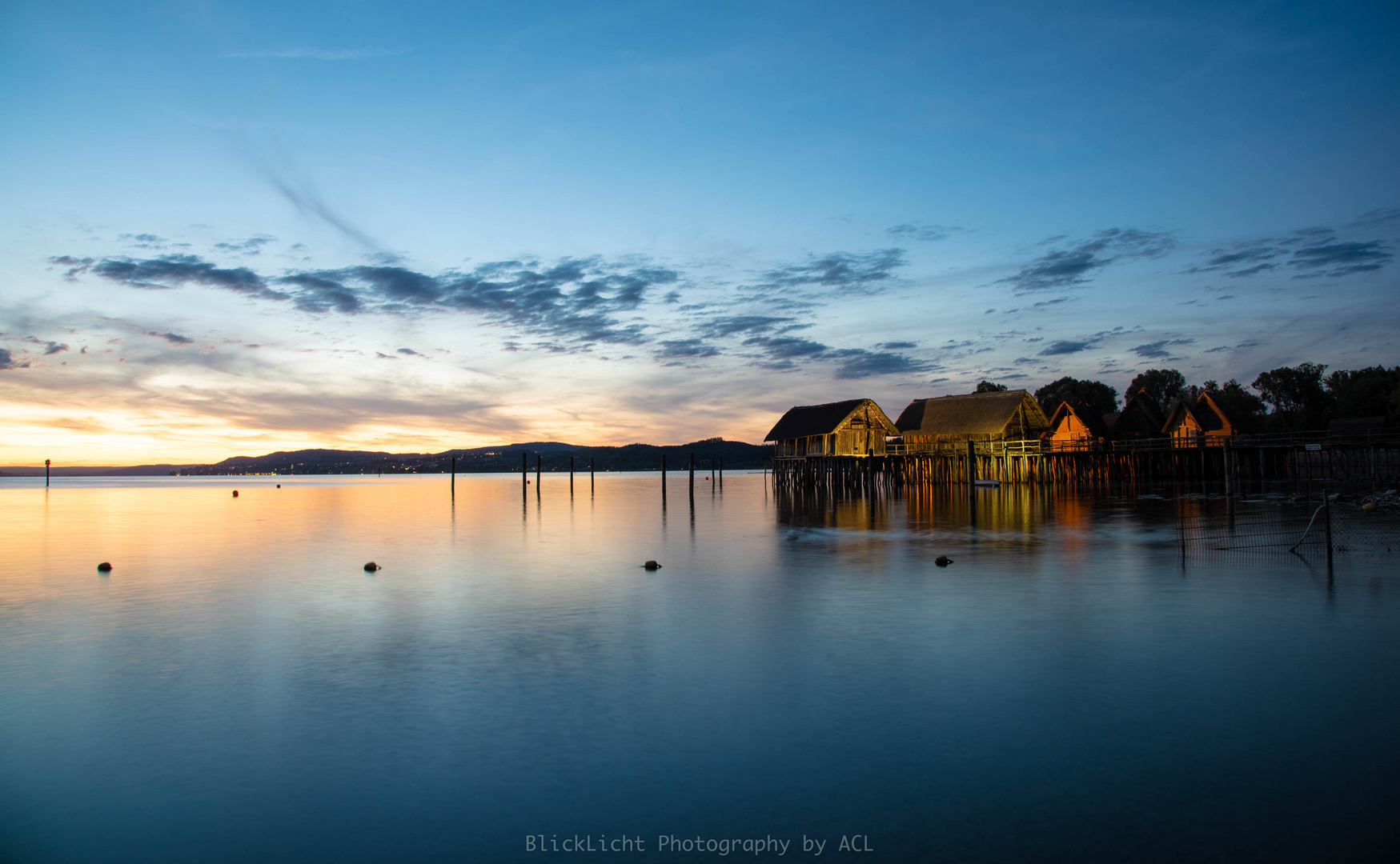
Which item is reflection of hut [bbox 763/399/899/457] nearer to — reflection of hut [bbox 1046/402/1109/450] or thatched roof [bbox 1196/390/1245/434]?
reflection of hut [bbox 1046/402/1109/450]

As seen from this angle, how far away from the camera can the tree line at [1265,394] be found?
88938 millimetres

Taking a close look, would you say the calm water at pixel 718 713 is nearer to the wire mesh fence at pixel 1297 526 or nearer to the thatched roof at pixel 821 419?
the wire mesh fence at pixel 1297 526

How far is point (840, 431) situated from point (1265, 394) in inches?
2965

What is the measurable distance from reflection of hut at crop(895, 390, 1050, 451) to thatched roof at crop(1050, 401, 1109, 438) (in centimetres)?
502

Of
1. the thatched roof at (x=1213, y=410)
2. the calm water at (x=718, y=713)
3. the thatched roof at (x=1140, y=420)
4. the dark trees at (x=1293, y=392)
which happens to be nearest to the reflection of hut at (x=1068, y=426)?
the thatched roof at (x=1140, y=420)

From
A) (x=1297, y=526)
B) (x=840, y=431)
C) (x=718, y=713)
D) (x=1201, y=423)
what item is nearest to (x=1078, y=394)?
(x=1201, y=423)

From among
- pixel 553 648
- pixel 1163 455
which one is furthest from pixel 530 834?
pixel 1163 455

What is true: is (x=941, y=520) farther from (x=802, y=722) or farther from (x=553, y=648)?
(x=802, y=722)

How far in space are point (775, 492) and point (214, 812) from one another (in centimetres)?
6034

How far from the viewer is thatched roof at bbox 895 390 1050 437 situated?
6144 cm

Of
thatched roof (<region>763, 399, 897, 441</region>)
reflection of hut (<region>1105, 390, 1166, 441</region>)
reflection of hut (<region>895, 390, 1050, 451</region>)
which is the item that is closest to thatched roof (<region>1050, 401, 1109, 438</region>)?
reflection of hut (<region>1105, 390, 1166, 441</region>)

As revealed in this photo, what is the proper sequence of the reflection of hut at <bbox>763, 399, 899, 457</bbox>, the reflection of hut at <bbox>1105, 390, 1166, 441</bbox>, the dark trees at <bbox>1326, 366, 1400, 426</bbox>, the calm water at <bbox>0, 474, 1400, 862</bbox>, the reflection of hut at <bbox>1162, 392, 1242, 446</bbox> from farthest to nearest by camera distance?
the dark trees at <bbox>1326, 366, 1400, 426</bbox>
the reflection of hut at <bbox>1105, 390, 1166, 441</bbox>
the reflection of hut at <bbox>1162, 392, 1242, 446</bbox>
the reflection of hut at <bbox>763, 399, 899, 457</bbox>
the calm water at <bbox>0, 474, 1400, 862</bbox>

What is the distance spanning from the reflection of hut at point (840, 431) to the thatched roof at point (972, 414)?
16.1ft

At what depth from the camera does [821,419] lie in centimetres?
6188
